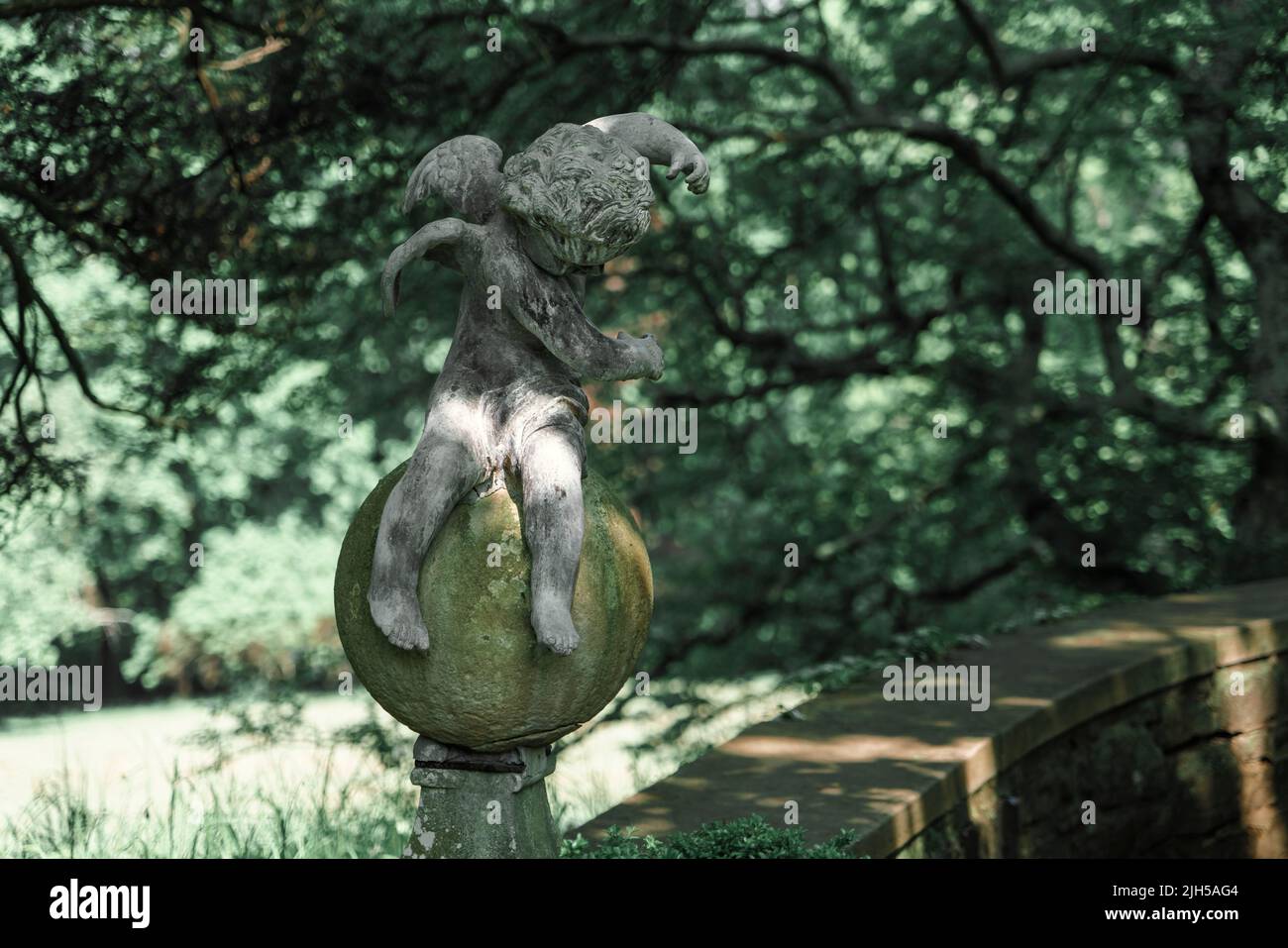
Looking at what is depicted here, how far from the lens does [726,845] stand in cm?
337

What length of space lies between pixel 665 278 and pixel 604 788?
4.04 m

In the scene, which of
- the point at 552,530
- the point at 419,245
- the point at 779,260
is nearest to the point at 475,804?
the point at 552,530

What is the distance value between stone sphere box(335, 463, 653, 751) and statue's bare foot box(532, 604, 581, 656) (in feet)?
0.26

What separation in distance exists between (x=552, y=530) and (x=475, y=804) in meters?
0.81

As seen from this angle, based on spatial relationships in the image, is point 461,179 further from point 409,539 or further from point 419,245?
point 409,539

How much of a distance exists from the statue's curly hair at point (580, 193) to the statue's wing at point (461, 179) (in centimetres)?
11

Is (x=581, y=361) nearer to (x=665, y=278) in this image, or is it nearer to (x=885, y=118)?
(x=885, y=118)

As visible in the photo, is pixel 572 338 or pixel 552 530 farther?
pixel 572 338

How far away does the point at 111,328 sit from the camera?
8.67 metres

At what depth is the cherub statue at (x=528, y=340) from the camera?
3.19 metres

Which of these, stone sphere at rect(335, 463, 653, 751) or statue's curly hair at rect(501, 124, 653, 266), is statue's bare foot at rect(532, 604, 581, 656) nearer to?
stone sphere at rect(335, 463, 653, 751)

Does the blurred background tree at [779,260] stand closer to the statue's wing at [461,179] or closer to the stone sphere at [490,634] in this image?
the statue's wing at [461,179]

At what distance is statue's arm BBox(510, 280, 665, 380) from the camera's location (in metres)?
3.40

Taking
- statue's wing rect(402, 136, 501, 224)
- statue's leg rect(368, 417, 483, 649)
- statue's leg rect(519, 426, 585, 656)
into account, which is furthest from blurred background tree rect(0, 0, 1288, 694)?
statue's leg rect(519, 426, 585, 656)
